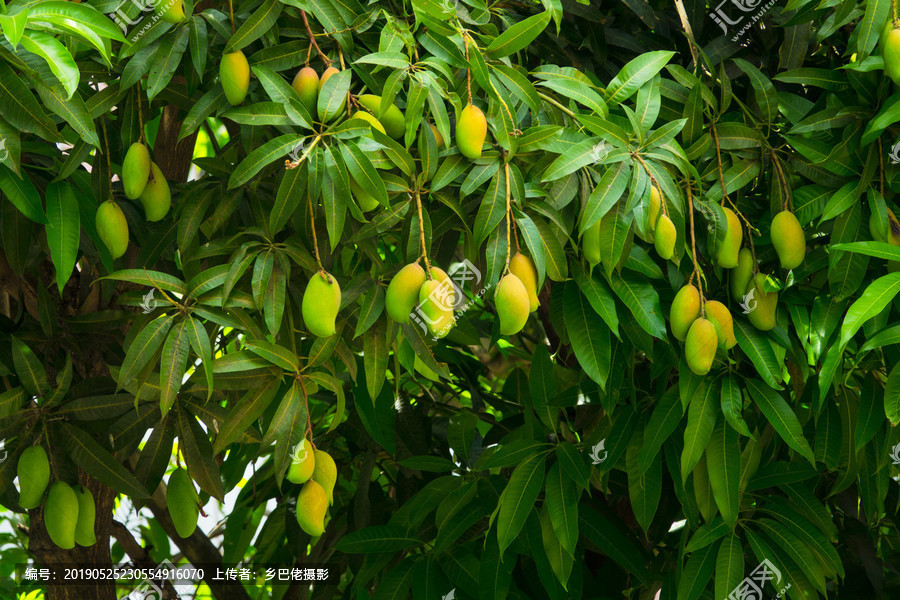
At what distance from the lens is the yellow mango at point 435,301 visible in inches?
43.3

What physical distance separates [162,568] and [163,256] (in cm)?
85

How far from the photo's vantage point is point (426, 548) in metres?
1.83

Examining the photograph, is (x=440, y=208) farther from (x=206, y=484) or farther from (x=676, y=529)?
(x=676, y=529)

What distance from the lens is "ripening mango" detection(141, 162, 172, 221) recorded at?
1.28 m

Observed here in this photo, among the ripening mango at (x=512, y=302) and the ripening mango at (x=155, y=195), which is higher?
the ripening mango at (x=155, y=195)

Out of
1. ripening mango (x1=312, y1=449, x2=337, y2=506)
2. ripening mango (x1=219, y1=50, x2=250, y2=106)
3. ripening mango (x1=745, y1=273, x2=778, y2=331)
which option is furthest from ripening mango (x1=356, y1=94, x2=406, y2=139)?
ripening mango (x1=745, y1=273, x2=778, y2=331)

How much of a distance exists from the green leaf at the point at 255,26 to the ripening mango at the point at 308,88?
2.9 inches

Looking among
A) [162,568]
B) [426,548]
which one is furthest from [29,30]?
[162,568]

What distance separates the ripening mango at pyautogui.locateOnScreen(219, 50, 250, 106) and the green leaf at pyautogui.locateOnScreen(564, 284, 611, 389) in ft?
1.83
